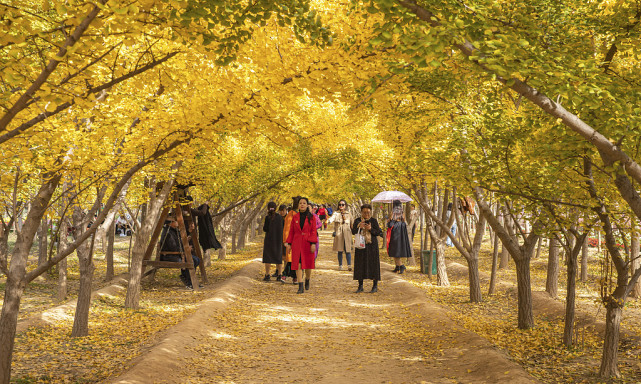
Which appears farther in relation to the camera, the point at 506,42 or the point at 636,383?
the point at 636,383

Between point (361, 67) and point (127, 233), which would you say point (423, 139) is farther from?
point (127, 233)

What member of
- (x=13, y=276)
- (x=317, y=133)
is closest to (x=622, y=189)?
(x=13, y=276)

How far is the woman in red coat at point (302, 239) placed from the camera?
12.7m

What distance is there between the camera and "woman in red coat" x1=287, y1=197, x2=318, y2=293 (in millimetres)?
12664

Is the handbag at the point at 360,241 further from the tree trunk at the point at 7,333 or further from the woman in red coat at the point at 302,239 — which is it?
the tree trunk at the point at 7,333

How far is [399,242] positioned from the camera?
57.5 ft

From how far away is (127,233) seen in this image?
47.1 metres

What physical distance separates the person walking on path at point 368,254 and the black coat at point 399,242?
437cm

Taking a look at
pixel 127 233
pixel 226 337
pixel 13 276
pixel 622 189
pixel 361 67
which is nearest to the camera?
pixel 622 189

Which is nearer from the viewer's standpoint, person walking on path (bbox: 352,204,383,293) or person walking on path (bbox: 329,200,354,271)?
person walking on path (bbox: 352,204,383,293)

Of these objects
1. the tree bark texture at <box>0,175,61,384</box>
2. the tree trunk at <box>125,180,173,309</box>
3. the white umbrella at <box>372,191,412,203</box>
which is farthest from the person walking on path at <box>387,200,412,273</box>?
the tree bark texture at <box>0,175,61,384</box>

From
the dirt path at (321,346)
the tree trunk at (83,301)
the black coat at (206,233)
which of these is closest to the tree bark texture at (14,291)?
the dirt path at (321,346)

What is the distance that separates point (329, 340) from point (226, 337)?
59.7 inches

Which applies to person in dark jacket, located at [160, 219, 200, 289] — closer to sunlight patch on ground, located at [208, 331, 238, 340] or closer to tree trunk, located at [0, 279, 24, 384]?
sunlight patch on ground, located at [208, 331, 238, 340]
